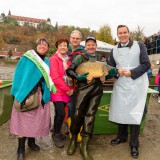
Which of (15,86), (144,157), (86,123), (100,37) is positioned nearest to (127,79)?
(86,123)

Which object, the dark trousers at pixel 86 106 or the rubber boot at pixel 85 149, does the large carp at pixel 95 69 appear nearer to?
the dark trousers at pixel 86 106

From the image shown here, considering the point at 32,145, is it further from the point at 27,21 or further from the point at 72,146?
the point at 27,21

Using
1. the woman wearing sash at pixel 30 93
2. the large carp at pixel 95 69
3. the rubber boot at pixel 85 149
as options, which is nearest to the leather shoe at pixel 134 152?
the rubber boot at pixel 85 149

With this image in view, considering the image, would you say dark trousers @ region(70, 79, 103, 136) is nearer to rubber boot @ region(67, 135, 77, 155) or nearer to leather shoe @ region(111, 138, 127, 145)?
rubber boot @ region(67, 135, 77, 155)

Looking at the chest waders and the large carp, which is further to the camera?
the chest waders

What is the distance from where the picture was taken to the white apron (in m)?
3.74

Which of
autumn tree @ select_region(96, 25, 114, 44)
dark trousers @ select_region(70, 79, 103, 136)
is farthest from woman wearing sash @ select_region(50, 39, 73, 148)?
autumn tree @ select_region(96, 25, 114, 44)

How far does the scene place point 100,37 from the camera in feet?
185

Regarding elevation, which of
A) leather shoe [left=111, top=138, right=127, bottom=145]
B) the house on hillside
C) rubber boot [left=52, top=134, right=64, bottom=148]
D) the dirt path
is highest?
the house on hillside

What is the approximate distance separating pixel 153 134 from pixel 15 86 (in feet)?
10.1

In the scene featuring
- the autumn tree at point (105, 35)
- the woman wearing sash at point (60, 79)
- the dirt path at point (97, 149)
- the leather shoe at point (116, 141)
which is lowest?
the dirt path at point (97, 149)

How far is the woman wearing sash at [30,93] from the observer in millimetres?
3379

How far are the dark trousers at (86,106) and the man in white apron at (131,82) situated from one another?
0.46 meters

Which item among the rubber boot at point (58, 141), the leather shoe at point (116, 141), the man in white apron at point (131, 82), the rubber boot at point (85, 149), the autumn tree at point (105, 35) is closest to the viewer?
the rubber boot at point (85, 149)
